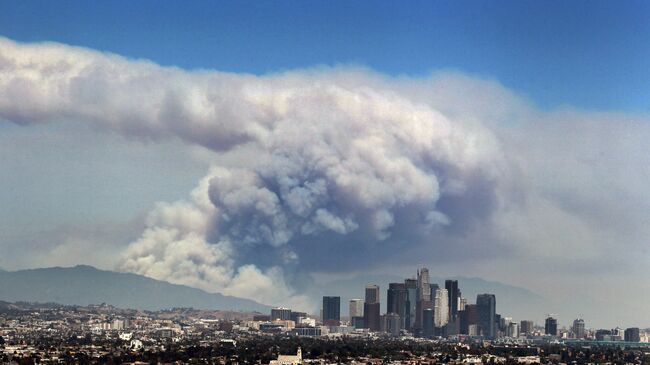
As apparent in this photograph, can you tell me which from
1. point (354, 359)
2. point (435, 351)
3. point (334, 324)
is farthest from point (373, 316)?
point (354, 359)

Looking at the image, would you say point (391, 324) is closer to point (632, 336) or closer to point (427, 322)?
point (427, 322)

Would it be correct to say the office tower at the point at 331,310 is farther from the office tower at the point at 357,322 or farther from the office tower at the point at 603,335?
the office tower at the point at 603,335

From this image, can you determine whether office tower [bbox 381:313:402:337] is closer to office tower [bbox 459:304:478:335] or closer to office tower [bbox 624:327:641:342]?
office tower [bbox 459:304:478:335]

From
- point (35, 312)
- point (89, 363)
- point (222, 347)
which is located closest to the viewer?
point (89, 363)

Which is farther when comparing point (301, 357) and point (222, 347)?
point (222, 347)

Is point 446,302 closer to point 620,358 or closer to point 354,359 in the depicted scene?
point 620,358

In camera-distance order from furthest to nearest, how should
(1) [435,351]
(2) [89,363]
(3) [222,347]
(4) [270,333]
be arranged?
1. (4) [270,333]
2. (1) [435,351]
3. (3) [222,347]
4. (2) [89,363]
